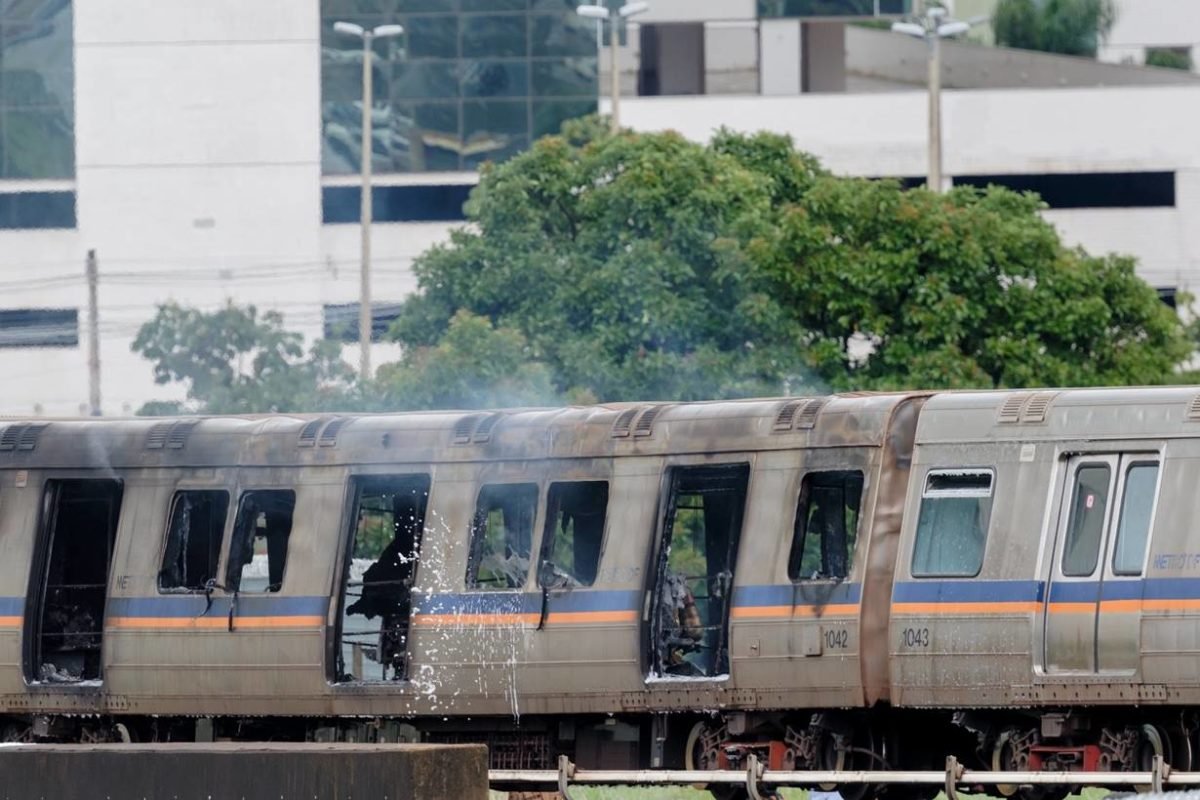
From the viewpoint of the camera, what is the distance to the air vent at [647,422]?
17.2m

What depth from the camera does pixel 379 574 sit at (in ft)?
60.1

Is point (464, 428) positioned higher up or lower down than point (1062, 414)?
lower down

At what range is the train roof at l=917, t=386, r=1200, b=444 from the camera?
1515 centimetres

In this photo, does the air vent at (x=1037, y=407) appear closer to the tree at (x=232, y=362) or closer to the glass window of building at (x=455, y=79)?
the tree at (x=232, y=362)

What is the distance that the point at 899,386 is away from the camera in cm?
3328

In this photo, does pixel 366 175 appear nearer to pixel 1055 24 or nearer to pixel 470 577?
pixel 1055 24

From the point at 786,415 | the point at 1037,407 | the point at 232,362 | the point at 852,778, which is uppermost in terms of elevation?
the point at 1037,407

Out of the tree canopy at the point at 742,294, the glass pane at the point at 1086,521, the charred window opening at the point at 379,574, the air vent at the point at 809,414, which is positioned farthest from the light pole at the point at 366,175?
the glass pane at the point at 1086,521

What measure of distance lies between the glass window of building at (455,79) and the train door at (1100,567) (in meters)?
45.7

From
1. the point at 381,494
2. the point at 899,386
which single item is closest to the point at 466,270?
the point at 899,386

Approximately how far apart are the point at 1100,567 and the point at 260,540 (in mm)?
6773

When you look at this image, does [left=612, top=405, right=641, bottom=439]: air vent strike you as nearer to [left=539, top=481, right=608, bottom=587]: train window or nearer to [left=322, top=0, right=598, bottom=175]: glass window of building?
[left=539, top=481, right=608, bottom=587]: train window

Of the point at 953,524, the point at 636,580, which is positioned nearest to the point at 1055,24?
the point at 636,580

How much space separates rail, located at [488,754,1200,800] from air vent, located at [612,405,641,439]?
2.46 metres
